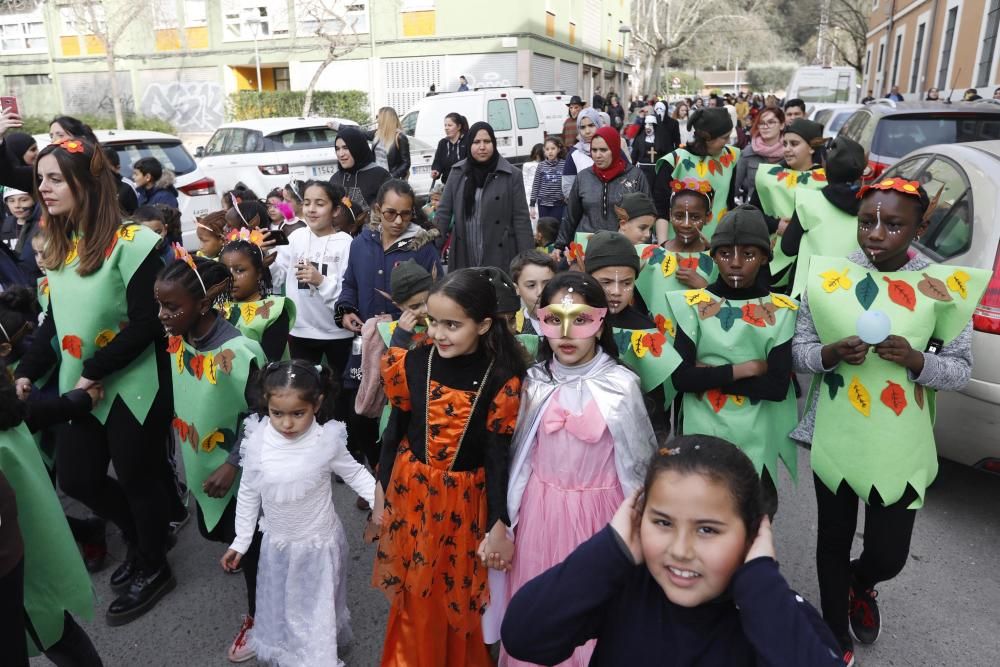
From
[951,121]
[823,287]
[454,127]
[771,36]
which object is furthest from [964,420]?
[771,36]

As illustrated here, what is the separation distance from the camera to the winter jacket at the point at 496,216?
5.76 metres

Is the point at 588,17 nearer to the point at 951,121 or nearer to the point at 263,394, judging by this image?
the point at 951,121

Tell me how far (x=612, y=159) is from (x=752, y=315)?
8.82 feet

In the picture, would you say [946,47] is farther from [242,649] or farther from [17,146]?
[242,649]

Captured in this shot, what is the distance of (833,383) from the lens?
111 inches

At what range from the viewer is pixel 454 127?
328 inches

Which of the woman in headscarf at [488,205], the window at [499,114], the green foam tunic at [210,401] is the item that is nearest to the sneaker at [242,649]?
the green foam tunic at [210,401]

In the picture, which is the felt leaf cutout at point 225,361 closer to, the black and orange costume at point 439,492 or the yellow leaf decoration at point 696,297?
the black and orange costume at point 439,492

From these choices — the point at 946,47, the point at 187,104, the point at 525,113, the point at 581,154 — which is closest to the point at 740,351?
the point at 581,154

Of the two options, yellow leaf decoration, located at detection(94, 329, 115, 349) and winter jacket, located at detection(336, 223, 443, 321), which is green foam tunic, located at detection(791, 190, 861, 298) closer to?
winter jacket, located at detection(336, 223, 443, 321)

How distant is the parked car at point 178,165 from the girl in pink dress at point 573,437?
7.70 metres

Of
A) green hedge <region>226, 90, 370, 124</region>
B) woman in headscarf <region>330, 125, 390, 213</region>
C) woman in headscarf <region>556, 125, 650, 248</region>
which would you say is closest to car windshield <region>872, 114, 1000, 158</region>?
woman in headscarf <region>556, 125, 650, 248</region>

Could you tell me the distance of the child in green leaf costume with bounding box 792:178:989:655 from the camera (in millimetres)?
2639

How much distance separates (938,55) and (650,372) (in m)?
26.5
